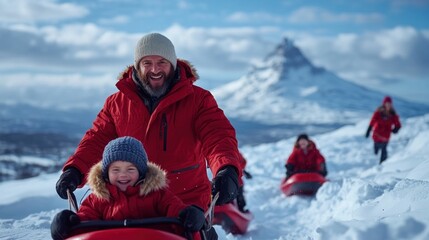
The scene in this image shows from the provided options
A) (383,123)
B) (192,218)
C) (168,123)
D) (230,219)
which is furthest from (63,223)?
(383,123)

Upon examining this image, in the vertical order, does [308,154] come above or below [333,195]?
above

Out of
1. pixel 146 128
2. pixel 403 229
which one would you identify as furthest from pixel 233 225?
pixel 403 229

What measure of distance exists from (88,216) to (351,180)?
534cm

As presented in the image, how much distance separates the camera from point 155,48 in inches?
154

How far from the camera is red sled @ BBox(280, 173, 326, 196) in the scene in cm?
934

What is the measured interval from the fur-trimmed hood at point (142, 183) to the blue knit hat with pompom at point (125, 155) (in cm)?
5

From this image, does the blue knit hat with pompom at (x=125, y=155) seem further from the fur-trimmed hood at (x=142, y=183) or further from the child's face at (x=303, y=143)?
the child's face at (x=303, y=143)

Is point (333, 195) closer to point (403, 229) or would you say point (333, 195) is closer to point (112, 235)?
point (403, 229)

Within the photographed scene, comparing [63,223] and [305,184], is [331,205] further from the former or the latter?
[63,223]

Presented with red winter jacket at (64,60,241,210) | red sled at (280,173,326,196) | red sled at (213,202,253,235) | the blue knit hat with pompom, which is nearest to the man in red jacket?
red winter jacket at (64,60,241,210)

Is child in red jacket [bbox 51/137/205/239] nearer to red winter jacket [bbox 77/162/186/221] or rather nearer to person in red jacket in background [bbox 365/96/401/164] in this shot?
red winter jacket [bbox 77/162/186/221]

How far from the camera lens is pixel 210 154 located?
12.1ft

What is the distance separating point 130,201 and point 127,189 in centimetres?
8

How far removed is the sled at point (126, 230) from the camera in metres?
2.76
